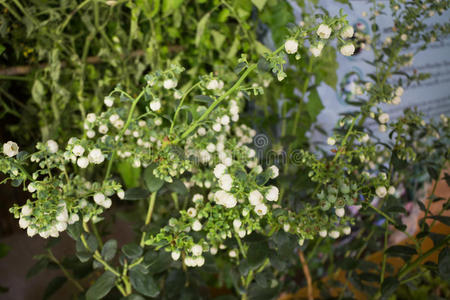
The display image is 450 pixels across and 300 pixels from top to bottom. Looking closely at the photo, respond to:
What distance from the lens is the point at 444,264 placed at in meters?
0.56

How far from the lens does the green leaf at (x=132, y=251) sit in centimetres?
59

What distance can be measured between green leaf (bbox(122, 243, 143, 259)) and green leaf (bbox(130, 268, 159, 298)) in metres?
0.03

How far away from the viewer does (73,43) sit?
858mm

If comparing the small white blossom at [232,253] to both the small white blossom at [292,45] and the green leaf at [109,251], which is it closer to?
the green leaf at [109,251]

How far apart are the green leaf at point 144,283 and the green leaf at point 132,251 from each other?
0.03m

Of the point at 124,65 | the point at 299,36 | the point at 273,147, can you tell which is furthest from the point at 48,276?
the point at 299,36

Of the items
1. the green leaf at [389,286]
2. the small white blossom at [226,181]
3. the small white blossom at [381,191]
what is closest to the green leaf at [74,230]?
the small white blossom at [226,181]

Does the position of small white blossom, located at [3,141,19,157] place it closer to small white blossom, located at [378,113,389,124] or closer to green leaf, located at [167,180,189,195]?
green leaf, located at [167,180,189,195]

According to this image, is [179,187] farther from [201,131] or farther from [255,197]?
[255,197]

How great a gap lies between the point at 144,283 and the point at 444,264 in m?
0.52

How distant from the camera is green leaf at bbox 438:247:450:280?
554 millimetres

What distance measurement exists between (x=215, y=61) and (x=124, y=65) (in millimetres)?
267

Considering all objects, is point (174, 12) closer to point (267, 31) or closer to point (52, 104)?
point (267, 31)

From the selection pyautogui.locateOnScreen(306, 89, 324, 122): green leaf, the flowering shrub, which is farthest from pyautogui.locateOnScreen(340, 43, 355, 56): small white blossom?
pyautogui.locateOnScreen(306, 89, 324, 122): green leaf
